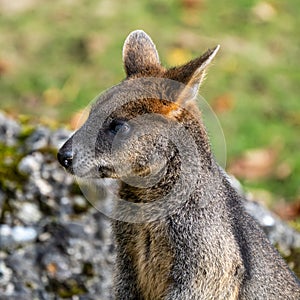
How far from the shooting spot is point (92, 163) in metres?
4.59

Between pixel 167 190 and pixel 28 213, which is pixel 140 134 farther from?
pixel 28 213

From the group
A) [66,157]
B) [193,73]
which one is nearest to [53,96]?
[66,157]

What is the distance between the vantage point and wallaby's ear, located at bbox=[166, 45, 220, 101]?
14.3ft

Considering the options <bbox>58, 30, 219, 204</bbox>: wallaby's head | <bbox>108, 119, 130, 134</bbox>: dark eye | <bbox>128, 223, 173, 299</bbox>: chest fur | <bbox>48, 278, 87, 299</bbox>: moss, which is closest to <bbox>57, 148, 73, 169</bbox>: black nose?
<bbox>58, 30, 219, 204</bbox>: wallaby's head

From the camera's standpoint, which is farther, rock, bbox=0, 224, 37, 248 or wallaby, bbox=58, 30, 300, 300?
rock, bbox=0, 224, 37, 248

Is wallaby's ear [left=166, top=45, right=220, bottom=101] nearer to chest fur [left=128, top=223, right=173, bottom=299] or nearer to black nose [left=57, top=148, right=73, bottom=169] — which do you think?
black nose [left=57, top=148, right=73, bottom=169]

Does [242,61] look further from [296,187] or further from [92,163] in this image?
[92,163]

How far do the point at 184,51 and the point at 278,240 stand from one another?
13.7 ft

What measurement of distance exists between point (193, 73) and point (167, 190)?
66 cm

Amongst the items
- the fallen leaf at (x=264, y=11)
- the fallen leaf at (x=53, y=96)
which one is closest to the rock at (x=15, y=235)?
the fallen leaf at (x=53, y=96)

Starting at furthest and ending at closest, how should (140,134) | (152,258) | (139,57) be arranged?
(139,57) → (152,258) → (140,134)

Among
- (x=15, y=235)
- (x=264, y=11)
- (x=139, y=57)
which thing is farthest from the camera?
(x=264, y=11)

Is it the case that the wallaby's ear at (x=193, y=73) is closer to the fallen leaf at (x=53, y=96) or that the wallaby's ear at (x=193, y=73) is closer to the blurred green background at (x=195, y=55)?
the blurred green background at (x=195, y=55)

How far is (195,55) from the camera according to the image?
1009cm
